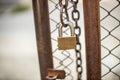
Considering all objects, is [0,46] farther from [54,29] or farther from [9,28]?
[54,29]

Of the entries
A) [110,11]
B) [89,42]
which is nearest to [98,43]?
[89,42]

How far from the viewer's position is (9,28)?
789 mm

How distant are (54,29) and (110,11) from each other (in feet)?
0.81

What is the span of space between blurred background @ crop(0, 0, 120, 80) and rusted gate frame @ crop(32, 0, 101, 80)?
10 centimetres

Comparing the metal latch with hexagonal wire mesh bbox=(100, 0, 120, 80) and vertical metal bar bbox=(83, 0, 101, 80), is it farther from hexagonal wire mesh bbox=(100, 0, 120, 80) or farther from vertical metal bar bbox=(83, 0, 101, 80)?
hexagonal wire mesh bbox=(100, 0, 120, 80)

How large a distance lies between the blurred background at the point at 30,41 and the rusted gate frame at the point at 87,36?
10cm

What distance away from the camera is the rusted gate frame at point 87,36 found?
0.62 metres

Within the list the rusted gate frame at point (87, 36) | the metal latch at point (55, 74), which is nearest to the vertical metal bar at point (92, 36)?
the rusted gate frame at point (87, 36)

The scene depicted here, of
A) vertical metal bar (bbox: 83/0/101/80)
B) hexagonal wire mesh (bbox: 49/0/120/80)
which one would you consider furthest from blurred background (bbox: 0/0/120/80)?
vertical metal bar (bbox: 83/0/101/80)

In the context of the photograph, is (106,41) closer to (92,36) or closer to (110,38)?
(110,38)

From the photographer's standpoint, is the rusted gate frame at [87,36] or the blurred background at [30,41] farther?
the blurred background at [30,41]

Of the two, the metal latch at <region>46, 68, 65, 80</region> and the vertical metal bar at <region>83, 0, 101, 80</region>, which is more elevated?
the vertical metal bar at <region>83, 0, 101, 80</region>

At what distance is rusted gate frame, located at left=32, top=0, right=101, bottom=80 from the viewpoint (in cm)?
62

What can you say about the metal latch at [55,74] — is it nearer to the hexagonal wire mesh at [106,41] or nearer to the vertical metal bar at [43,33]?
the vertical metal bar at [43,33]
